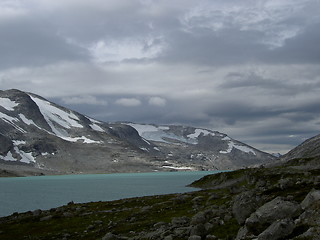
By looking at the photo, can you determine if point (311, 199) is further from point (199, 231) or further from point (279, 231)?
point (199, 231)

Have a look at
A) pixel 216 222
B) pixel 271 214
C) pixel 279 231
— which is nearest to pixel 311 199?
pixel 271 214

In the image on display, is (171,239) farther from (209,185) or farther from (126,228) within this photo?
(209,185)

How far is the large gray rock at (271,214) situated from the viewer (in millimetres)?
24273

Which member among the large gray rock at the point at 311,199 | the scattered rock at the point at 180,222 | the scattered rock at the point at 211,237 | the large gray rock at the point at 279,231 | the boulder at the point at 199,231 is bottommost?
the scattered rock at the point at 180,222

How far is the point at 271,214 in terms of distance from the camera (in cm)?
2423

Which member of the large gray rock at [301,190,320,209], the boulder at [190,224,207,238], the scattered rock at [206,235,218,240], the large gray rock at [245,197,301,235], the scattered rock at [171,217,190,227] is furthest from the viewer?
the scattered rock at [171,217,190,227]

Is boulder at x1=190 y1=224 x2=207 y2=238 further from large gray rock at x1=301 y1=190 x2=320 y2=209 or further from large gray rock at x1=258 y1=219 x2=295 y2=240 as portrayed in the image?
large gray rock at x1=258 y1=219 x2=295 y2=240

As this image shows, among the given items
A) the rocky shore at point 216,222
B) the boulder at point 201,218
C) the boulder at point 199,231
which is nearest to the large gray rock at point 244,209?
the rocky shore at point 216,222

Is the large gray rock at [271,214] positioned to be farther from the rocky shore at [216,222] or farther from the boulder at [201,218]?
the boulder at [201,218]

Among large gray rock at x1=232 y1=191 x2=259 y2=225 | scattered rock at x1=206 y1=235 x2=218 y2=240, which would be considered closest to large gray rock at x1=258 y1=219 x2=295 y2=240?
scattered rock at x1=206 y1=235 x2=218 y2=240

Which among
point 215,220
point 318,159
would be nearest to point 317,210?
point 215,220

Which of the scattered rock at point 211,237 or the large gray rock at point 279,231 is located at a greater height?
the large gray rock at point 279,231

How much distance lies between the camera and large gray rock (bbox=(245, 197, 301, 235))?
956 inches

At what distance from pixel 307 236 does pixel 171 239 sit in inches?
548
